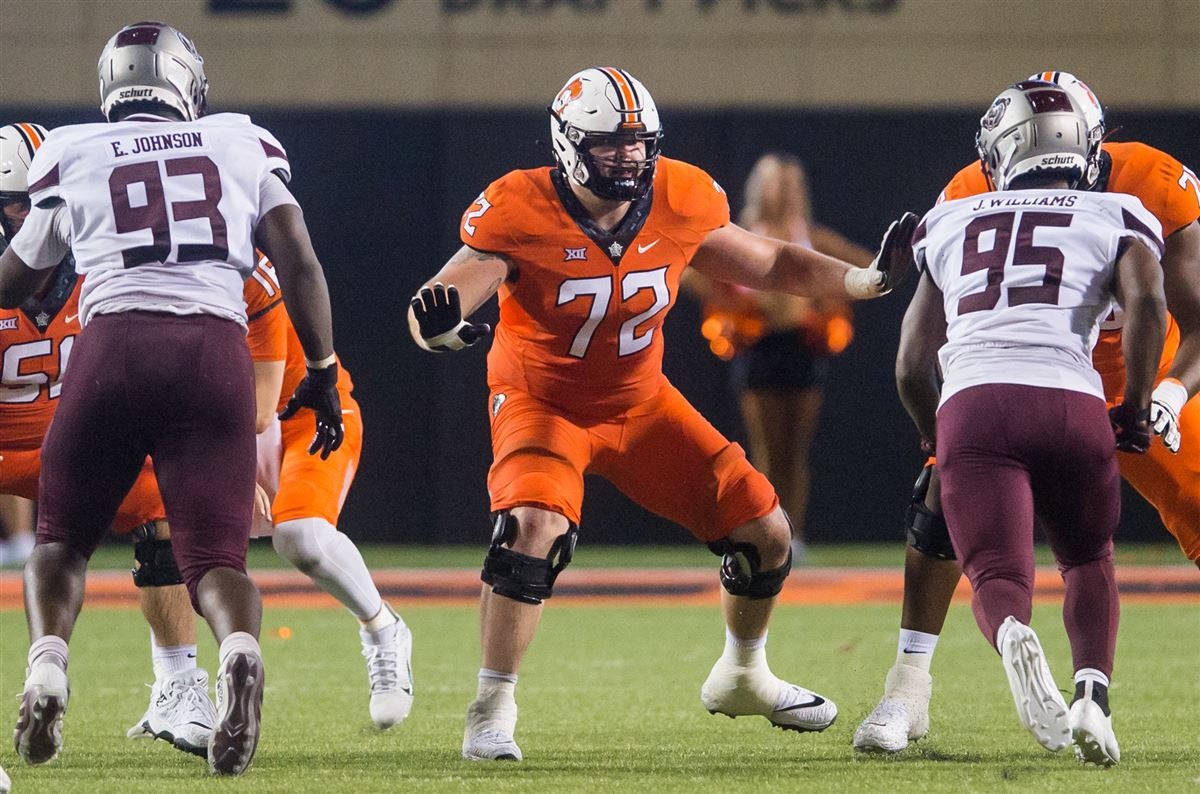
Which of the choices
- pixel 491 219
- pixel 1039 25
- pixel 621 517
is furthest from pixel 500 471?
pixel 1039 25

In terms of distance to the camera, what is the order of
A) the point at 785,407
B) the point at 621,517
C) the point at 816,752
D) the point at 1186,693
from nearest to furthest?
the point at 816,752, the point at 1186,693, the point at 785,407, the point at 621,517

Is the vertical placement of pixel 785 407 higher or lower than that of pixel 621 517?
higher

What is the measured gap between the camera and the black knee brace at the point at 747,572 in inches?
173

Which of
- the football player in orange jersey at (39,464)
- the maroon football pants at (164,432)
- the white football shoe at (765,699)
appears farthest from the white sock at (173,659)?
the white football shoe at (765,699)

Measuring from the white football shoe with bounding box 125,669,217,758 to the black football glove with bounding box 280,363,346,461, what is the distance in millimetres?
708

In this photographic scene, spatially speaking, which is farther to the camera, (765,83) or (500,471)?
(765,83)

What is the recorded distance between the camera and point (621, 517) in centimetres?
1064

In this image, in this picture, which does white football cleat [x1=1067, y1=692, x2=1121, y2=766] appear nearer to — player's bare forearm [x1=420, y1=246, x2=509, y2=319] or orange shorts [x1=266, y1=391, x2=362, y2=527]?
player's bare forearm [x1=420, y1=246, x2=509, y2=319]

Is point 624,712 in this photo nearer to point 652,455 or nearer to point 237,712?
point 652,455

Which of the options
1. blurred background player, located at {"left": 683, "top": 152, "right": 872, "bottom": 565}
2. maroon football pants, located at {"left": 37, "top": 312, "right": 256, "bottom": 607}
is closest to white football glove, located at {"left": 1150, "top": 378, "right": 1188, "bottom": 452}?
maroon football pants, located at {"left": 37, "top": 312, "right": 256, "bottom": 607}

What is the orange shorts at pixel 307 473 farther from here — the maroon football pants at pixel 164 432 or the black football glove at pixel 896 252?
the black football glove at pixel 896 252

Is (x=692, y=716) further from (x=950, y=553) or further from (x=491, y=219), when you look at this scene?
(x=491, y=219)

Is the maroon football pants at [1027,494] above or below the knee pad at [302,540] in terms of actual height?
above

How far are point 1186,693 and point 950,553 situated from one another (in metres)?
1.33
